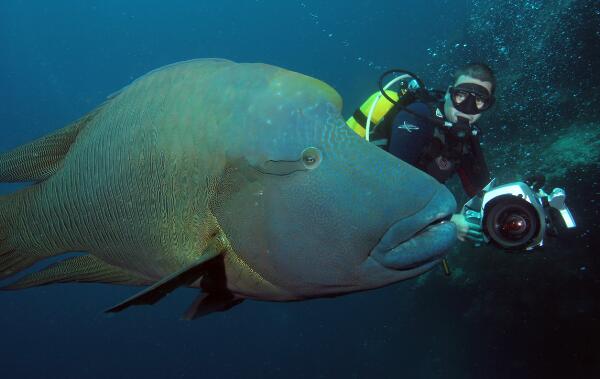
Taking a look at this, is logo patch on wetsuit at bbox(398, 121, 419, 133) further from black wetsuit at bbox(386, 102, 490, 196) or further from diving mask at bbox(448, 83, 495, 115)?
diving mask at bbox(448, 83, 495, 115)

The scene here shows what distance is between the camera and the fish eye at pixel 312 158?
1.73 m

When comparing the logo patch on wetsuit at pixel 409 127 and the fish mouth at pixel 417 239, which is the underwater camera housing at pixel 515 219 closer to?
the logo patch on wetsuit at pixel 409 127

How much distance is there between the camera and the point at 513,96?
42.3ft

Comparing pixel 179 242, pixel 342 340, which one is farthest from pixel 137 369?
pixel 179 242

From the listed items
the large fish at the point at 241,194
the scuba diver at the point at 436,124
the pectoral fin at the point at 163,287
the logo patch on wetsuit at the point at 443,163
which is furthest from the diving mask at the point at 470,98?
the pectoral fin at the point at 163,287

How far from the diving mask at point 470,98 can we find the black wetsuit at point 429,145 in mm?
243

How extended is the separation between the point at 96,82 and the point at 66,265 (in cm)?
8587

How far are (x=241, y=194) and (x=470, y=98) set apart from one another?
306 cm

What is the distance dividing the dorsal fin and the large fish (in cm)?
10

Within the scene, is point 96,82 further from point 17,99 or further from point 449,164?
point 449,164

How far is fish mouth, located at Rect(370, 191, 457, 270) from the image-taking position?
1.67 metres

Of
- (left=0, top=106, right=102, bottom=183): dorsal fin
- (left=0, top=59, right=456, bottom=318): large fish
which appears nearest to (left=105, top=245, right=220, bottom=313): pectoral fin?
(left=0, top=59, right=456, bottom=318): large fish

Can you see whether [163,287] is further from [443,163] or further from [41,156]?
[443,163]

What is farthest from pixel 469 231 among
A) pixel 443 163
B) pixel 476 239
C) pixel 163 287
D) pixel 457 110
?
pixel 163 287
